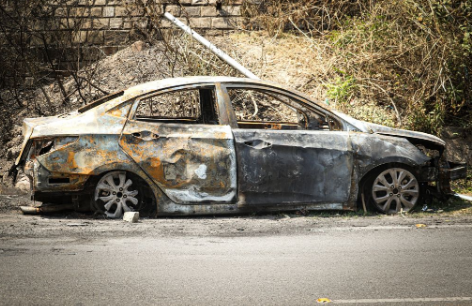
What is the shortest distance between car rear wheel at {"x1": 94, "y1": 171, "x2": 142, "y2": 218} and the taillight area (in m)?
0.55

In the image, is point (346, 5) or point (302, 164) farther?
point (346, 5)

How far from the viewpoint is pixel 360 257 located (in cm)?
553

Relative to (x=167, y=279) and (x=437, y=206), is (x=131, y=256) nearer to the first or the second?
(x=167, y=279)

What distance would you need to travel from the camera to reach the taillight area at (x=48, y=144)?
6.67 meters

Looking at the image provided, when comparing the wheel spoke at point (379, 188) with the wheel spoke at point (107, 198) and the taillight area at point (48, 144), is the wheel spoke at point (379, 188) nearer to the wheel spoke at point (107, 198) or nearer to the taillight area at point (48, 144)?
the wheel spoke at point (107, 198)

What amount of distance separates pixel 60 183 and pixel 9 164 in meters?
4.44

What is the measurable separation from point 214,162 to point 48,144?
5.91 ft

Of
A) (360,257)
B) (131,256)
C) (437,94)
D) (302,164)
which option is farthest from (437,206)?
(131,256)

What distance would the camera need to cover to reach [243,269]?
16.8 ft

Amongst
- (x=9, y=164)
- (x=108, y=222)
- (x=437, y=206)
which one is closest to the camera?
(x=108, y=222)

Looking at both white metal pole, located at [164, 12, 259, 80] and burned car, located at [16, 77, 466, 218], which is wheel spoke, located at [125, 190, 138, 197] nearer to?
burned car, located at [16, 77, 466, 218]

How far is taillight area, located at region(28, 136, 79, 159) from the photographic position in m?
6.67

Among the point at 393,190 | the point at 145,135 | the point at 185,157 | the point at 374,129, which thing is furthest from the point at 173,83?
the point at 393,190

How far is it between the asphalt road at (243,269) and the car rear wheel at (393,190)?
0.93 meters
